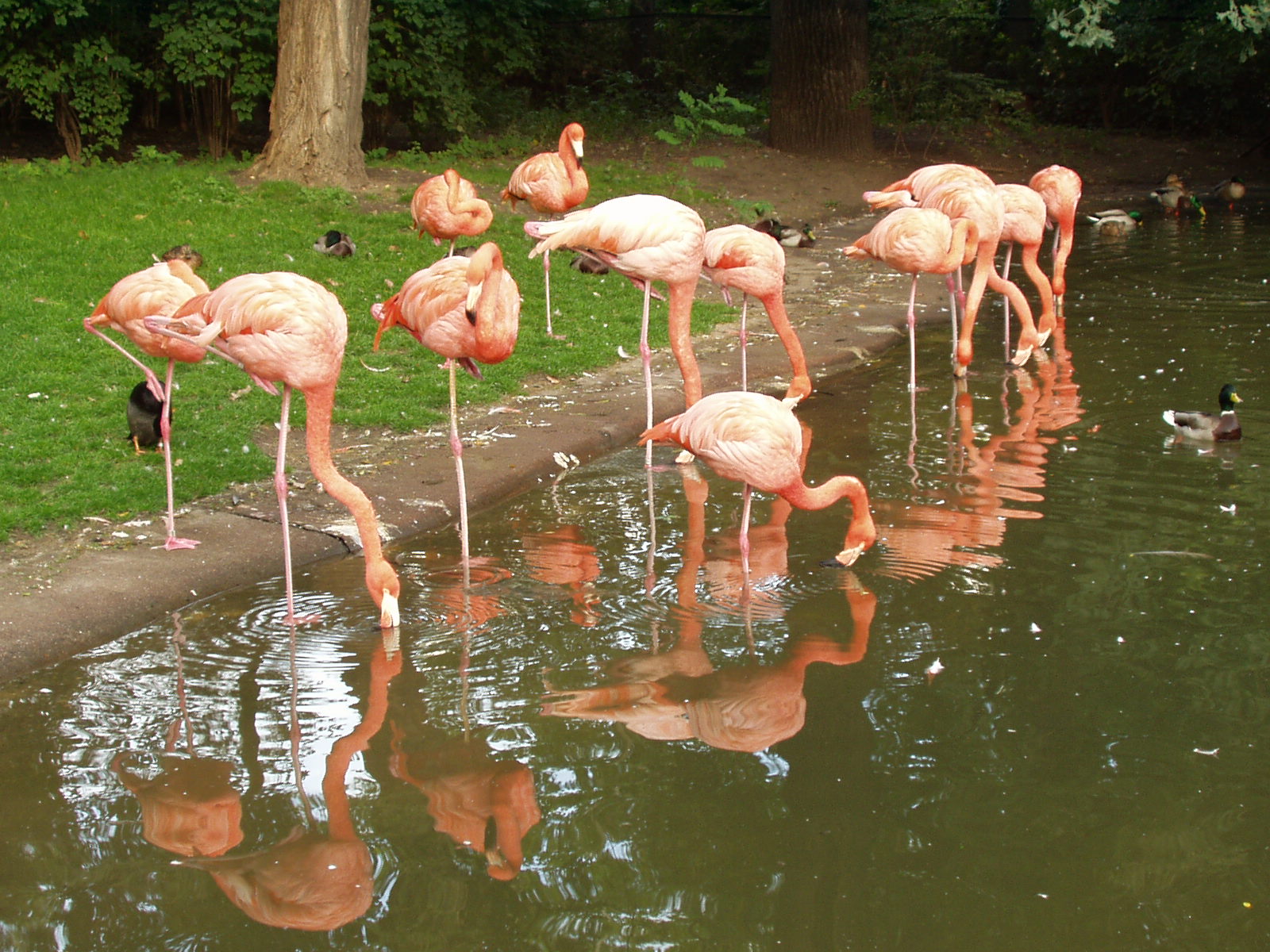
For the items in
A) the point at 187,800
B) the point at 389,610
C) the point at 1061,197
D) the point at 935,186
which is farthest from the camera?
the point at 1061,197

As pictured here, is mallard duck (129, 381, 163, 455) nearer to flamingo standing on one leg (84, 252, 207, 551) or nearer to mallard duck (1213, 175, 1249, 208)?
flamingo standing on one leg (84, 252, 207, 551)

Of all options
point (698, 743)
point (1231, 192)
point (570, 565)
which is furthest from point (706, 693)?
point (1231, 192)

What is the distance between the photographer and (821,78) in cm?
1572

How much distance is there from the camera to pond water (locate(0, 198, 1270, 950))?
2865 mm

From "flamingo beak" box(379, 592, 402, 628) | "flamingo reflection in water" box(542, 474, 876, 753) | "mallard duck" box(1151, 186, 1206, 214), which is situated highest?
"mallard duck" box(1151, 186, 1206, 214)

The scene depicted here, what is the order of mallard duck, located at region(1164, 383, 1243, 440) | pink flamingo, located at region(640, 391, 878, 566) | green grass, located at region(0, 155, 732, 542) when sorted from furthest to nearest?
mallard duck, located at region(1164, 383, 1243, 440)
green grass, located at region(0, 155, 732, 542)
pink flamingo, located at region(640, 391, 878, 566)

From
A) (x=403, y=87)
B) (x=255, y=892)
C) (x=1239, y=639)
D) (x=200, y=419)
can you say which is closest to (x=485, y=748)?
(x=255, y=892)

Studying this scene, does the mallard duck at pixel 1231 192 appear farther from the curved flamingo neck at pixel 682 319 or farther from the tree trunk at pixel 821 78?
the curved flamingo neck at pixel 682 319

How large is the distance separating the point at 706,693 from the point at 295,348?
1.92m

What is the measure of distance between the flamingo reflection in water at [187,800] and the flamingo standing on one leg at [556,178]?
6077mm

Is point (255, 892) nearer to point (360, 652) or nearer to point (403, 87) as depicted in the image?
point (360, 652)

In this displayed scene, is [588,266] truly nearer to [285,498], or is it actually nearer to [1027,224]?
[1027,224]

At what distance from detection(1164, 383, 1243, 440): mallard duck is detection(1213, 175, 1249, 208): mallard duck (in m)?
10.6

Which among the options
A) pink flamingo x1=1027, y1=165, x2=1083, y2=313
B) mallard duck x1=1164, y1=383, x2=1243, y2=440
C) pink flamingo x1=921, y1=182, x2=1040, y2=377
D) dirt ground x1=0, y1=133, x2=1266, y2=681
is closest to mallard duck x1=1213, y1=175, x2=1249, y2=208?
dirt ground x1=0, y1=133, x2=1266, y2=681
